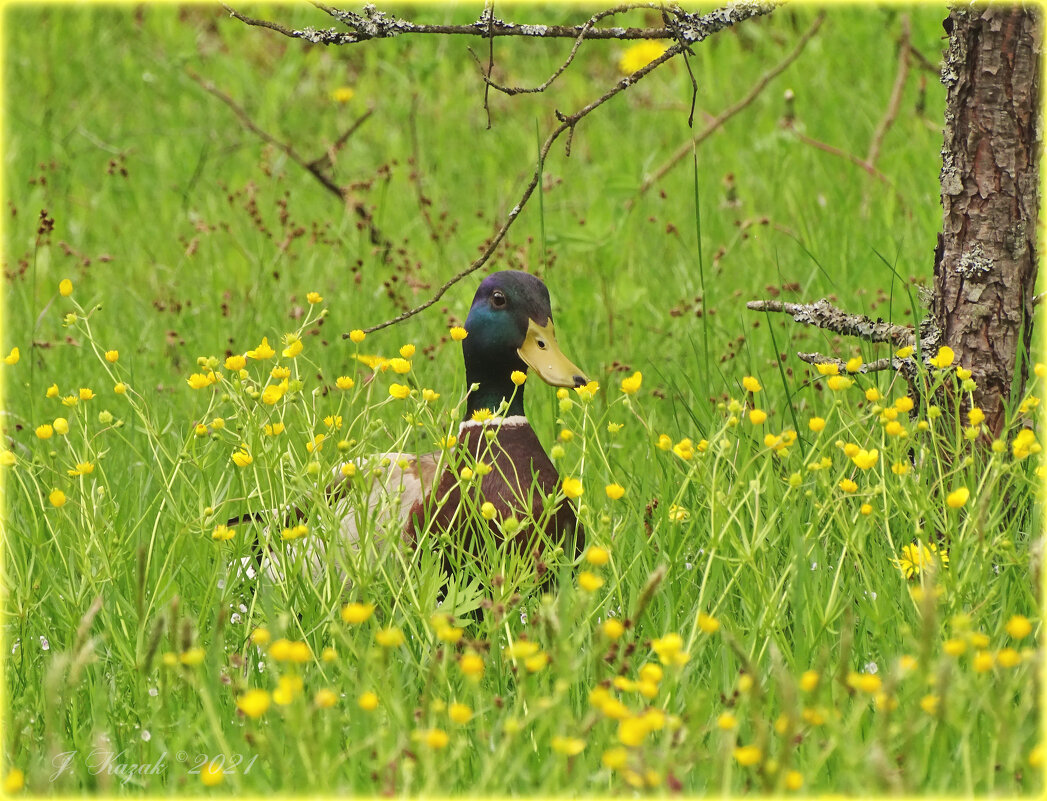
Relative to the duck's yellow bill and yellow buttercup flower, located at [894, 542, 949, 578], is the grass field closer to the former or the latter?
yellow buttercup flower, located at [894, 542, 949, 578]

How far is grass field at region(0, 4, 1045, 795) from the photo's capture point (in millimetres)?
1963

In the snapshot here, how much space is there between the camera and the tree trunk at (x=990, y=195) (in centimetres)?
284

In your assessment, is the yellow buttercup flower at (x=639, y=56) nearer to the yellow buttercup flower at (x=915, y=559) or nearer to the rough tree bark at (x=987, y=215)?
the rough tree bark at (x=987, y=215)

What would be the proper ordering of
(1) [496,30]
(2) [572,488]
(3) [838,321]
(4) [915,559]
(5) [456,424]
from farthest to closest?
(5) [456,424] → (3) [838,321] → (1) [496,30] → (4) [915,559] → (2) [572,488]

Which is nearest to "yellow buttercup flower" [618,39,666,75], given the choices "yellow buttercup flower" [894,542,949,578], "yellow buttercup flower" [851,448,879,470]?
"yellow buttercup flower" [894,542,949,578]

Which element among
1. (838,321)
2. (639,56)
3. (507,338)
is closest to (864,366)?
(838,321)

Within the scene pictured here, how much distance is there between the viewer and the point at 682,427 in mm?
3697

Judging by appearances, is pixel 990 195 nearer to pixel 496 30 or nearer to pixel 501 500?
pixel 496 30

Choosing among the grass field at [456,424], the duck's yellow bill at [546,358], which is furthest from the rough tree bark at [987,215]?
the duck's yellow bill at [546,358]

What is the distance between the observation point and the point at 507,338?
303 centimetres

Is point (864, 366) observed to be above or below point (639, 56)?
below

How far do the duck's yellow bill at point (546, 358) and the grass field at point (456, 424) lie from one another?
0.13 m

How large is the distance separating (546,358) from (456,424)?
44cm

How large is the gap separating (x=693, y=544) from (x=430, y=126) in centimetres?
444
